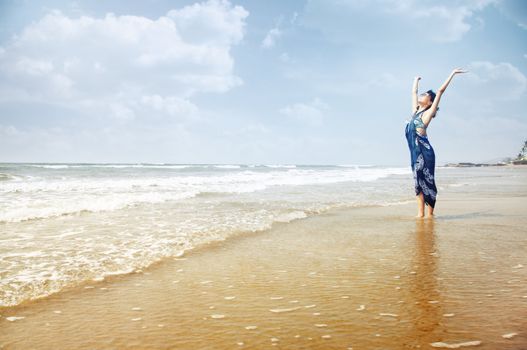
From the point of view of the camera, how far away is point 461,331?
2156 millimetres

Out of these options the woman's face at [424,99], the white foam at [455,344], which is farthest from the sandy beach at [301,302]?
the woman's face at [424,99]

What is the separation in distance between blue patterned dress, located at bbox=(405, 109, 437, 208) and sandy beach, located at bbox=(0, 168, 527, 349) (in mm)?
2310

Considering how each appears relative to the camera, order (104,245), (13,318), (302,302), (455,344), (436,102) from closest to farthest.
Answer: (455,344)
(13,318)
(302,302)
(104,245)
(436,102)

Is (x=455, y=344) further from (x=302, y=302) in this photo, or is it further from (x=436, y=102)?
(x=436, y=102)

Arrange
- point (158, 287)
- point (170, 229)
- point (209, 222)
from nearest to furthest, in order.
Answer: point (158, 287) < point (170, 229) < point (209, 222)

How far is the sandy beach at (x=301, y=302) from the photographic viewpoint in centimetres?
215

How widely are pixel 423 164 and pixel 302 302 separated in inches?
212

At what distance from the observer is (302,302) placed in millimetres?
2734

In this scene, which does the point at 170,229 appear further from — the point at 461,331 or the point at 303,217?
the point at 461,331

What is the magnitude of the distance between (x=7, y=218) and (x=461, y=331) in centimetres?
811

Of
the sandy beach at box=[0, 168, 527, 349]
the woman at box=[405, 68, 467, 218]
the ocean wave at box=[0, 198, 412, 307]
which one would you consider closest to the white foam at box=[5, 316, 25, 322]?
the sandy beach at box=[0, 168, 527, 349]

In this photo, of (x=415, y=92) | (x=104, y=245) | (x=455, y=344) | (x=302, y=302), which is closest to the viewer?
(x=455, y=344)

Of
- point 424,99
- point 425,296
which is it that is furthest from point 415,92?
point 425,296

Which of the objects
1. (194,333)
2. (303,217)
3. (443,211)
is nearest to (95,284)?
(194,333)
